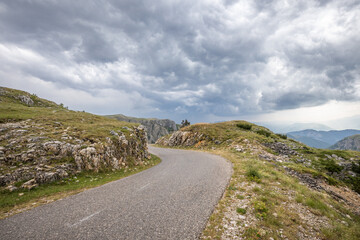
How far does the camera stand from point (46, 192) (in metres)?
10.3

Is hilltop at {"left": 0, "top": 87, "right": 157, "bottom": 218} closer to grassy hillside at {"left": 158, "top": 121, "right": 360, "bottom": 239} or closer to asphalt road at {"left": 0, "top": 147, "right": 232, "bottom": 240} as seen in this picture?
asphalt road at {"left": 0, "top": 147, "right": 232, "bottom": 240}

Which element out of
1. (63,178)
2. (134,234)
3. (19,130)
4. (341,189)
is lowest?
(341,189)

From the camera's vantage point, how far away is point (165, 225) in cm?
644

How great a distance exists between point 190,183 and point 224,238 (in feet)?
21.1

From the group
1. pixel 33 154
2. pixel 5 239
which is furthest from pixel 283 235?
pixel 33 154

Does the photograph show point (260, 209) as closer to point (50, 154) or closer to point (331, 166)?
point (50, 154)

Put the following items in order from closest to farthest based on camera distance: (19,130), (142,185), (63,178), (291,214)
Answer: (291,214) → (142,185) → (63,178) → (19,130)

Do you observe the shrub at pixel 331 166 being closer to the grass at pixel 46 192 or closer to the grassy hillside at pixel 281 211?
the grassy hillside at pixel 281 211

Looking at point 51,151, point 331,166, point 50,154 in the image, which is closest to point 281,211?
point 50,154

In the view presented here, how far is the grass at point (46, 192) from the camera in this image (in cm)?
854

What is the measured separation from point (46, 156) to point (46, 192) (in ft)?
14.7

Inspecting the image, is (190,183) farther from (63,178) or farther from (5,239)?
(63,178)

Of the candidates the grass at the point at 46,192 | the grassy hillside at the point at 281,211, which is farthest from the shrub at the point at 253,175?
the grass at the point at 46,192

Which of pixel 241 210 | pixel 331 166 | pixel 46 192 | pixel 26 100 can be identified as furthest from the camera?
pixel 26 100
